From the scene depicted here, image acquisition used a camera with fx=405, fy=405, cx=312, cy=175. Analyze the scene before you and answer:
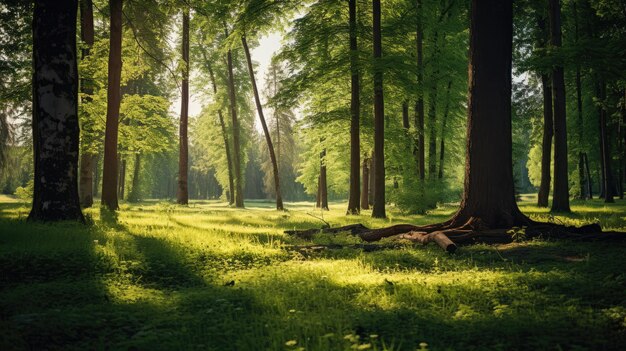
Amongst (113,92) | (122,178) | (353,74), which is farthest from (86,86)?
(122,178)

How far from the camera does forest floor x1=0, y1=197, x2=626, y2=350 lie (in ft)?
11.6

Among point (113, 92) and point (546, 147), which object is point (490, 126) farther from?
point (113, 92)

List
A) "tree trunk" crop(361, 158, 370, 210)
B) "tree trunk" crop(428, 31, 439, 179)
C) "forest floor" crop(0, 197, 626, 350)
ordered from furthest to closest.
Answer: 1. "tree trunk" crop(361, 158, 370, 210)
2. "tree trunk" crop(428, 31, 439, 179)
3. "forest floor" crop(0, 197, 626, 350)

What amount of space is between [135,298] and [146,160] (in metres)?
38.6

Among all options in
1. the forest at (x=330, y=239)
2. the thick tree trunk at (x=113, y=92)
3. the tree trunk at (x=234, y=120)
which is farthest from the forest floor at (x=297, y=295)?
the tree trunk at (x=234, y=120)

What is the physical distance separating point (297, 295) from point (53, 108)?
6.93 meters

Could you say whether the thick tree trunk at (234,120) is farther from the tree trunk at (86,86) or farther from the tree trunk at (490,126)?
the tree trunk at (490,126)

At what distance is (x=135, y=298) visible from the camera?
15.9 ft

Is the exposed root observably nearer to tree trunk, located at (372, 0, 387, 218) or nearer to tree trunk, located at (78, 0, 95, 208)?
tree trunk, located at (372, 0, 387, 218)

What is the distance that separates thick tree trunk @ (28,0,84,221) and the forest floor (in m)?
0.82

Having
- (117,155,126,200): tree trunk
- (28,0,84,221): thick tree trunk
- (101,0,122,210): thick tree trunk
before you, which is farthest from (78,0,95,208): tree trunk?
(117,155,126,200): tree trunk

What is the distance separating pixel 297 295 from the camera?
199 inches

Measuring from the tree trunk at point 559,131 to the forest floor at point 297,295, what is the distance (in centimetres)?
925

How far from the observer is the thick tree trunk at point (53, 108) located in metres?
8.45
